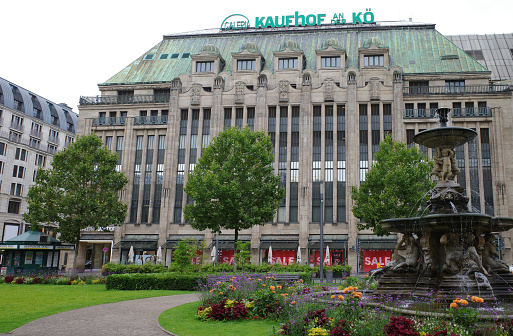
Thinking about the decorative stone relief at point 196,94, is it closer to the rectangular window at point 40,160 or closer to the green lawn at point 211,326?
the rectangular window at point 40,160

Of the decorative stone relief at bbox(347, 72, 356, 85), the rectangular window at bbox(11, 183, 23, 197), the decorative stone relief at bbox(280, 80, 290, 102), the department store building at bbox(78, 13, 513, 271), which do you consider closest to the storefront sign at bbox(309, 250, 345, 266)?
the department store building at bbox(78, 13, 513, 271)

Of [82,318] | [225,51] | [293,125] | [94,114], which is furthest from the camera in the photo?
[225,51]

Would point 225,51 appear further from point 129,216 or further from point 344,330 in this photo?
point 344,330

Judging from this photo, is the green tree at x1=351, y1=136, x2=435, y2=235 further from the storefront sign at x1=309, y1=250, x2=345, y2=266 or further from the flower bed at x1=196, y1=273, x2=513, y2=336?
the flower bed at x1=196, y1=273, x2=513, y2=336

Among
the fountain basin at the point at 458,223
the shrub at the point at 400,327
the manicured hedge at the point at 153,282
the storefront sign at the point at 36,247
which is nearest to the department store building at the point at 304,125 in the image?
the storefront sign at the point at 36,247

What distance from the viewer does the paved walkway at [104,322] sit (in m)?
13.6

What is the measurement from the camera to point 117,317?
1666 centimetres

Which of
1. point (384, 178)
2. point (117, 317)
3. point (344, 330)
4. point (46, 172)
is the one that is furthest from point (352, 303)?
point (46, 172)

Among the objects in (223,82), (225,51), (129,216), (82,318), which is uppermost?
(225,51)

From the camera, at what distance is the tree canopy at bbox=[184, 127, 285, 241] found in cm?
3619

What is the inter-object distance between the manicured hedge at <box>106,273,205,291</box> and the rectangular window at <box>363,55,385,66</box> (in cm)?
4210

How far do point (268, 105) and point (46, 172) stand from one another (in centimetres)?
2816

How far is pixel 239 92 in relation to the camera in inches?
2367

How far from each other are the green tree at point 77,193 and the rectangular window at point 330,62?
30.8 m
